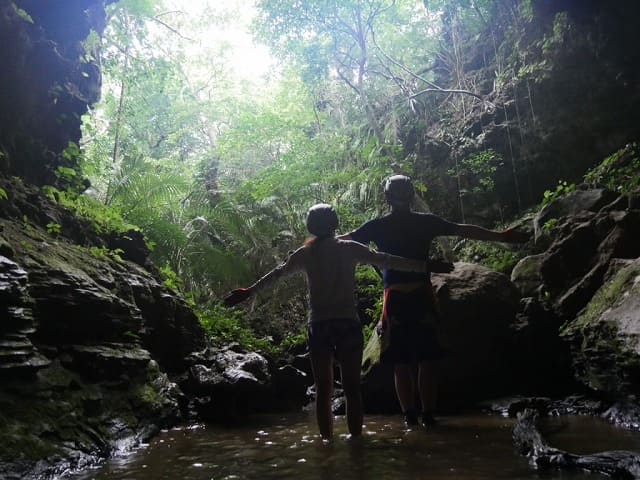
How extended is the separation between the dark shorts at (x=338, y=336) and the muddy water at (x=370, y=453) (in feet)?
2.45

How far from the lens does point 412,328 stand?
4.35 metres

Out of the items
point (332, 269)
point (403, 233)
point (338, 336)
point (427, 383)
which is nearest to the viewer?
point (338, 336)

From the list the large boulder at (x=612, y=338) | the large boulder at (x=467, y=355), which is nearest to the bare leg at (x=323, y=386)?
the large boulder at (x=467, y=355)

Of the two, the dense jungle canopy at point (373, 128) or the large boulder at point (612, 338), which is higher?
the dense jungle canopy at point (373, 128)

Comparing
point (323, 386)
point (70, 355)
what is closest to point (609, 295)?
point (323, 386)

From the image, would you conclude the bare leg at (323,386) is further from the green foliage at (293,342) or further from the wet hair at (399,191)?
the green foliage at (293,342)

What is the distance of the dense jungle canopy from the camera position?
11.0 m

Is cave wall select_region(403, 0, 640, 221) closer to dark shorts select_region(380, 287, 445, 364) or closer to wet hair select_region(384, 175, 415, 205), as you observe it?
wet hair select_region(384, 175, 415, 205)

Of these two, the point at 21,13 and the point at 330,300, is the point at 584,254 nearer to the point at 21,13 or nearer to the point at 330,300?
the point at 330,300

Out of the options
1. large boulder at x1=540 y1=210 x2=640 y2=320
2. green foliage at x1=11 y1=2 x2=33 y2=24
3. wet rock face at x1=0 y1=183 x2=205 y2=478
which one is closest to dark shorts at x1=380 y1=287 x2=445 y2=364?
wet rock face at x1=0 y1=183 x2=205 y2=478

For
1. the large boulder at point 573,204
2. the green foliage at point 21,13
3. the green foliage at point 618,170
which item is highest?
the green foliage at point 21,13

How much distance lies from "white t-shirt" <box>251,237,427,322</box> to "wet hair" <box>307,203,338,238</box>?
0.25 ft

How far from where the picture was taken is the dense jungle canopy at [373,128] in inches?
431

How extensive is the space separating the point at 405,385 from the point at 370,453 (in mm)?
1092
